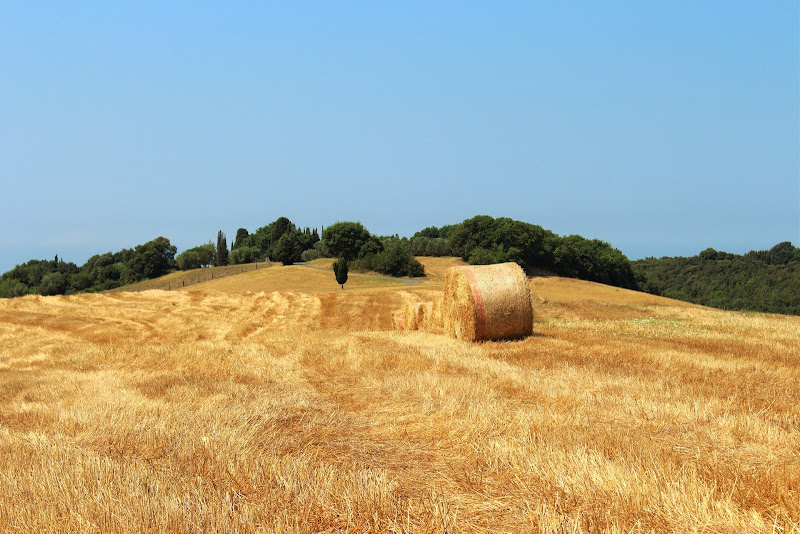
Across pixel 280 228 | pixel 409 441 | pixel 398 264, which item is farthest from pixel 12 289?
pixel 409 441

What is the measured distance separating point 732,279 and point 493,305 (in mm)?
88933

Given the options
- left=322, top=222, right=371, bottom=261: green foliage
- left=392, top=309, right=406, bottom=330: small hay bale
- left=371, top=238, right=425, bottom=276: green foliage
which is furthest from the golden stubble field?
left=322, top=222, right=371, bottom=261: green foliage

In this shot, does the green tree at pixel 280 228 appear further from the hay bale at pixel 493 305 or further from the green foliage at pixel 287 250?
the hay bale at pixel 493 305

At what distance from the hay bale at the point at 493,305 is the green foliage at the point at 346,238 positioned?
82658 mm

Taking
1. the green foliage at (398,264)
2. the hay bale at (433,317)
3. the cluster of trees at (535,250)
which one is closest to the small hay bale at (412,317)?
the hay bale at (433,317)

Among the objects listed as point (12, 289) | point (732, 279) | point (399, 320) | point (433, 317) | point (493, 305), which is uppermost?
point (732, 279)

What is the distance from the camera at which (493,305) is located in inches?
585

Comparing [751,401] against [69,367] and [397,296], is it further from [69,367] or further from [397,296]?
[397,296]

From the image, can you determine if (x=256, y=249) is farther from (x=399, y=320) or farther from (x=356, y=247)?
(x=399, y=320)

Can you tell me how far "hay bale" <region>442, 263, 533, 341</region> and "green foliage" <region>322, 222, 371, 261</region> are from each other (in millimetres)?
82658

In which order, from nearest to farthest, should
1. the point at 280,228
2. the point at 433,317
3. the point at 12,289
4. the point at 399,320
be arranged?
the point at 433,317
the point at 399,320
the point at 12,289
the point at 280,228

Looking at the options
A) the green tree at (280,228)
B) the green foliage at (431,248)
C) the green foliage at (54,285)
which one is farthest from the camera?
the green tree at (280,228)

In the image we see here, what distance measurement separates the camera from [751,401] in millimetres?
6668

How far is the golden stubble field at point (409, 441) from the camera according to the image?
11.6ft
